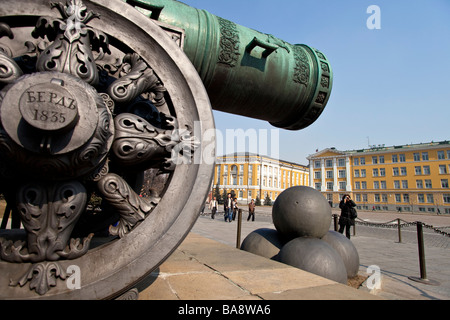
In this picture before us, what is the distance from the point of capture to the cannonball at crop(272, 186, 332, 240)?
3.64 metres

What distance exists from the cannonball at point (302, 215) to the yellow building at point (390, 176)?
47.3 meters

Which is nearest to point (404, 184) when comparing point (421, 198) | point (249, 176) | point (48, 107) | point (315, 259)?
point (421, 198)

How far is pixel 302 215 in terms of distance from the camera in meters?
3.65

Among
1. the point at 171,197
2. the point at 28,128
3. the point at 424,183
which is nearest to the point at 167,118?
the point at 171,197

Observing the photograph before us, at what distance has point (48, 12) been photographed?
45.8 inches

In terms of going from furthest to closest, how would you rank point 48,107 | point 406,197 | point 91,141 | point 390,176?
point 390,176
point 406,197
point 91,141
point 48,107

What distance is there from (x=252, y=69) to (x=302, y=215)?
223 cm

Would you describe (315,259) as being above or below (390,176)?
below

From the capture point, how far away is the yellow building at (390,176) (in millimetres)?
43531

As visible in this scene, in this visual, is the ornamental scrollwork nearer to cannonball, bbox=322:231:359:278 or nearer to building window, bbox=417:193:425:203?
cannonball, bbox=322:231:359:278

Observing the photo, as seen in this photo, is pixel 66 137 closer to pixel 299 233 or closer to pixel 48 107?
pixel 48 107

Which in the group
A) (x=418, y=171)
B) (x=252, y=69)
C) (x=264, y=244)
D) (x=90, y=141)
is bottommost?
(x=264, y=244)

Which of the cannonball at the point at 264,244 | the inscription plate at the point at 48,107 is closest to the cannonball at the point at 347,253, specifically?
the cannonball at the point at 264,244
